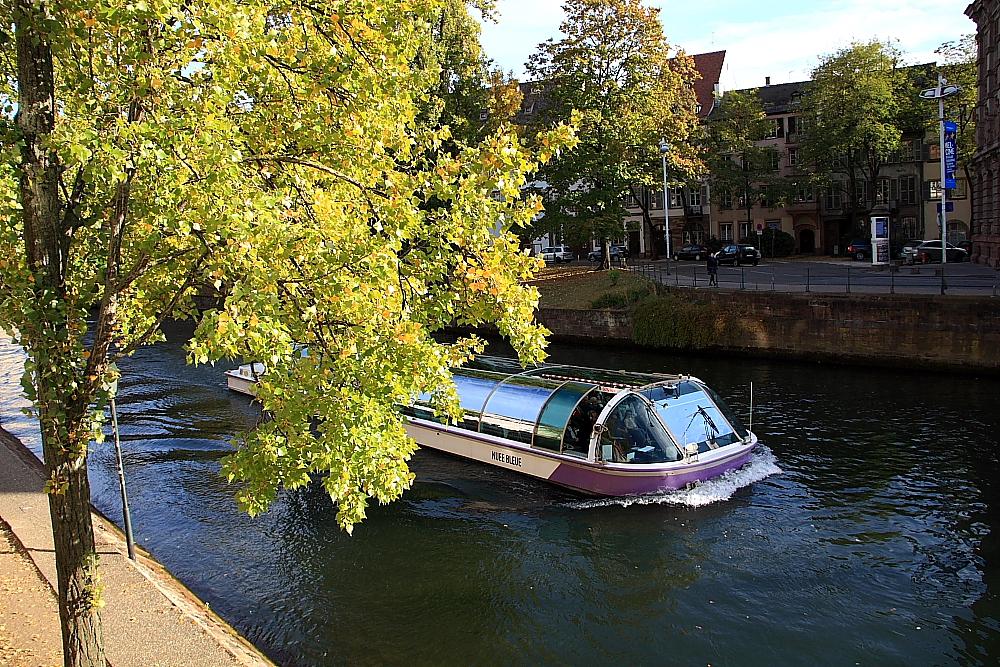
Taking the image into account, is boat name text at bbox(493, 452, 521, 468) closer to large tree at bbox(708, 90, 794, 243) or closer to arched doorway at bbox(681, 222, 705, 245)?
large tree at bbox(708, 90, 794, 243)

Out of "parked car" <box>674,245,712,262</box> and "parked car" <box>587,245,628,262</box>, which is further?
"parked car" <box>587,245,628,262</box>

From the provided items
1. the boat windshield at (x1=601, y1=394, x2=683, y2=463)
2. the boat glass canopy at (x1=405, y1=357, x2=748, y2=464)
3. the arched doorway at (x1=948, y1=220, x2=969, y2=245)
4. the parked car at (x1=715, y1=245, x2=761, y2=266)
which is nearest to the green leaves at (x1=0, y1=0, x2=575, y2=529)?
the boat windshield at (x1=601, y1=394, x2=683, y2=463)

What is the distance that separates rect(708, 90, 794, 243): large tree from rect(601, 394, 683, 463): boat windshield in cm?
4733

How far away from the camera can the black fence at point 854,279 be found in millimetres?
29953

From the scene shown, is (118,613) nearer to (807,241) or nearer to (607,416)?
(607,416)

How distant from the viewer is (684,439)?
1577cm

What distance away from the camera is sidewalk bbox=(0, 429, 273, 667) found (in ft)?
27.7

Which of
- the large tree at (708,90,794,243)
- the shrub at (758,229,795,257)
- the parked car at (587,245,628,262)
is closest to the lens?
the large tree at (708,90,794,243)

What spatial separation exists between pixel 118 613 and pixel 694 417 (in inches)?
423

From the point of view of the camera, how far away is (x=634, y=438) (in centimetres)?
1549

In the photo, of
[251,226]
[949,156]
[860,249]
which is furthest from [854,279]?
[251,226]

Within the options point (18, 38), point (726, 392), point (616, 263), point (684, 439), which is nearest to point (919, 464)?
point (684, 439)

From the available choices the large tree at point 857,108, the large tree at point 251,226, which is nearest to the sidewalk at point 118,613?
the large tree at point 251,226

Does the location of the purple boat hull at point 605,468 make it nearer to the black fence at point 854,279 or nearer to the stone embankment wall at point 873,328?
the stone embankment wall at point 873,328
